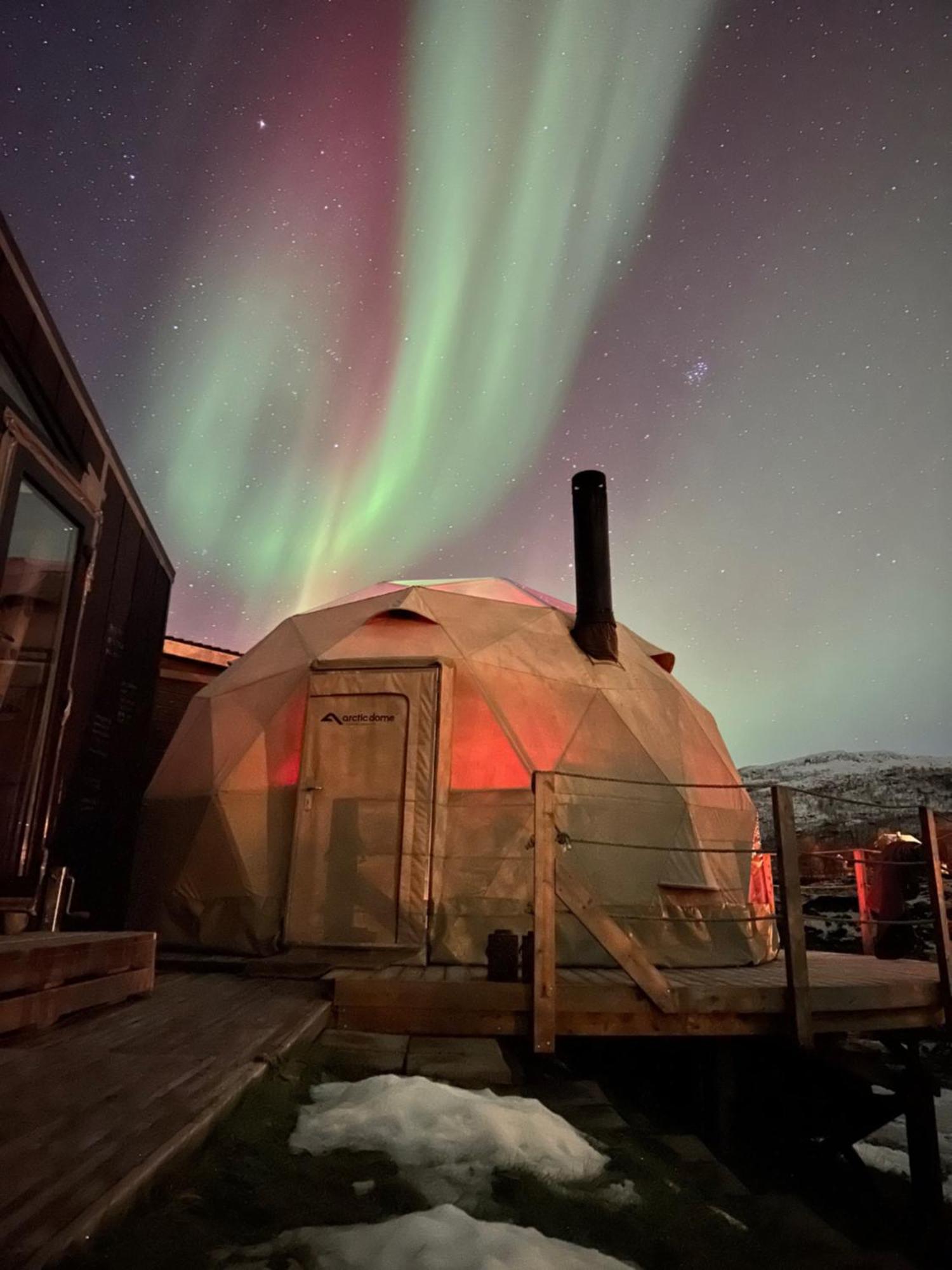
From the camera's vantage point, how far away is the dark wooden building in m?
4.11

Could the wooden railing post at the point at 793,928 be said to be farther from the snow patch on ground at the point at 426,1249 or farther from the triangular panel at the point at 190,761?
the triangular panel at the point at 190,761

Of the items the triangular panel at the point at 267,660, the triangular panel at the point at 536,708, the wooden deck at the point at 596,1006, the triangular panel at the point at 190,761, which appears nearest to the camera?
A: the wooden deck at the point at 596,1006

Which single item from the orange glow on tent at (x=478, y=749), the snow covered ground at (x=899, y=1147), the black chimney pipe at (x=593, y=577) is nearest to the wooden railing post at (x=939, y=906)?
the snow covered ground at (x=899, y=1147)

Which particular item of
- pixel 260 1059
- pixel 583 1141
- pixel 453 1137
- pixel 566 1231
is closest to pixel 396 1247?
pixel 566 1231

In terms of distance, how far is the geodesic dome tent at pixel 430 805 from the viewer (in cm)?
671

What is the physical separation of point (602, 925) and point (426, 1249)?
285 centimetres

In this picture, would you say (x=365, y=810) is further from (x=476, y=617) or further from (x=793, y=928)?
(x=793, y=928)

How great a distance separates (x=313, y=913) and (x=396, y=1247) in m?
5.29

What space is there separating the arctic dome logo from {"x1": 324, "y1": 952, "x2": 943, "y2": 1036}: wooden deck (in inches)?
87.6

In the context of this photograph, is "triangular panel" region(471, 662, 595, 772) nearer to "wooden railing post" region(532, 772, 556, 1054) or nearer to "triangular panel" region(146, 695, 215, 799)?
"wooden railing post" region(532, 772, 556, 1054)

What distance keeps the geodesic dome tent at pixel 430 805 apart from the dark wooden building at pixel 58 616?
3.80ft

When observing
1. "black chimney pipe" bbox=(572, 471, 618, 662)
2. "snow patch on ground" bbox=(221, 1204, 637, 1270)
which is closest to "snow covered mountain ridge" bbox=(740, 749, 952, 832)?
"black chimney pipe" bbox=(572, 471, 618, 662)

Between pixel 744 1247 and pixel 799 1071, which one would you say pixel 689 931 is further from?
pixel 744 1247

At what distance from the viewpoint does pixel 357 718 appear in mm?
7230
